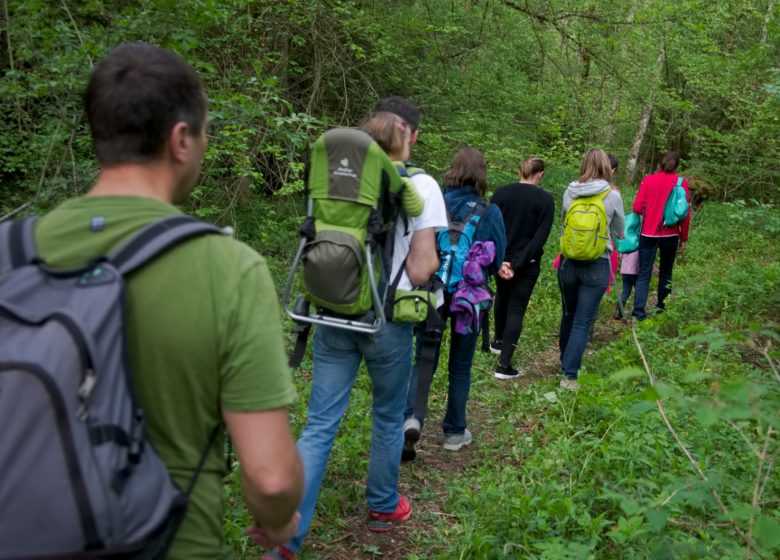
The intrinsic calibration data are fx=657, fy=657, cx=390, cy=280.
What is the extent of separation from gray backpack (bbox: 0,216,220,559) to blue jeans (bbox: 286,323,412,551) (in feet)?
5.81

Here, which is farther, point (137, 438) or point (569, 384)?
point (569, 384)

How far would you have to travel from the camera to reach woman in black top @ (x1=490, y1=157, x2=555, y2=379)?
619 centimetres

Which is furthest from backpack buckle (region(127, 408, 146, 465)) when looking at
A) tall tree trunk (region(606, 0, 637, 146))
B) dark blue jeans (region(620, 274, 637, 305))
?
tall tree trunk (region(606, 0, 637, 146))

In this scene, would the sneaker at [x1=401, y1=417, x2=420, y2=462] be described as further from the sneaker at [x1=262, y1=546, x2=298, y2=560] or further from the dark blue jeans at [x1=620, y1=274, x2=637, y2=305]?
the dark blue jeans at [x1=620, y1=274, x2=637, y2=305]

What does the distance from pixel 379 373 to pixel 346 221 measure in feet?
2.69

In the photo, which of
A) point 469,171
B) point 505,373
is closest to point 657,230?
point 505,373

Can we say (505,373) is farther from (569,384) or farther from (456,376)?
(456,376)

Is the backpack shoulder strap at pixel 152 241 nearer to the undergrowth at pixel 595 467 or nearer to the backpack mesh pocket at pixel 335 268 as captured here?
the undergrowth at pixel 595 467

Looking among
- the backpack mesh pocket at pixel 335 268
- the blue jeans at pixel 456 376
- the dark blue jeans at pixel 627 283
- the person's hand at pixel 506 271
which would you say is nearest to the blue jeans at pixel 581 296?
the person's hand at pixel 506 271

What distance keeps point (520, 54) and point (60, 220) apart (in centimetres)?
1093

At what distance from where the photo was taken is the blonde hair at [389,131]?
3.22 m

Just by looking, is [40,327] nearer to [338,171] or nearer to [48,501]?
[48,501]

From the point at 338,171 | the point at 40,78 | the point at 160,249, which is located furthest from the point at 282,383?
the point at 40,78

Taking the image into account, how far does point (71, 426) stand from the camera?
1169mm
